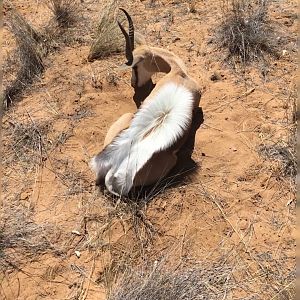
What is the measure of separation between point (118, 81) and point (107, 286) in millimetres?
2872

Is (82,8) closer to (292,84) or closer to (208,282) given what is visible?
(292,84)

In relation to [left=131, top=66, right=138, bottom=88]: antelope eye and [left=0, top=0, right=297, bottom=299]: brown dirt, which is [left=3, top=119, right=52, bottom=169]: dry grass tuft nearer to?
[left=0, top=0, right=297, bottom=299]: brown dirt

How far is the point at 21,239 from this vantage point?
4.55m

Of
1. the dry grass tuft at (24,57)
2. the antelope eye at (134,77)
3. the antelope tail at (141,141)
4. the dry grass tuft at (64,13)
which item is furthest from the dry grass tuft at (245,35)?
the dry grass tuft at (24,57)

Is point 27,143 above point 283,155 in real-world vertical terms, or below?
above

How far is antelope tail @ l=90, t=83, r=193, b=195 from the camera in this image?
4.70 meters

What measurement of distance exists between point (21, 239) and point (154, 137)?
1445 millimetres

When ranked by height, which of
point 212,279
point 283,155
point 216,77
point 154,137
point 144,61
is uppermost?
point 144,61

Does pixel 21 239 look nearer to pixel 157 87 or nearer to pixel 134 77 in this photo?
pixel 157 87

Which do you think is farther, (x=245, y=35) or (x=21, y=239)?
(x=245, y=35)

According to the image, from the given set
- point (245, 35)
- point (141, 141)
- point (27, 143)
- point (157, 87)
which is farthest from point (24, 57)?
point (245, 35)

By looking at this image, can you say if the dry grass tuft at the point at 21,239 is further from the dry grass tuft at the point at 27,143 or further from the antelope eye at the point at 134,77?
the antelope eye at the point at 134,77

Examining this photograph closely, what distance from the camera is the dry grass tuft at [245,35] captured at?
6445mm

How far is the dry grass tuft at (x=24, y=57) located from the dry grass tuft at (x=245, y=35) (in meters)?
2.25
